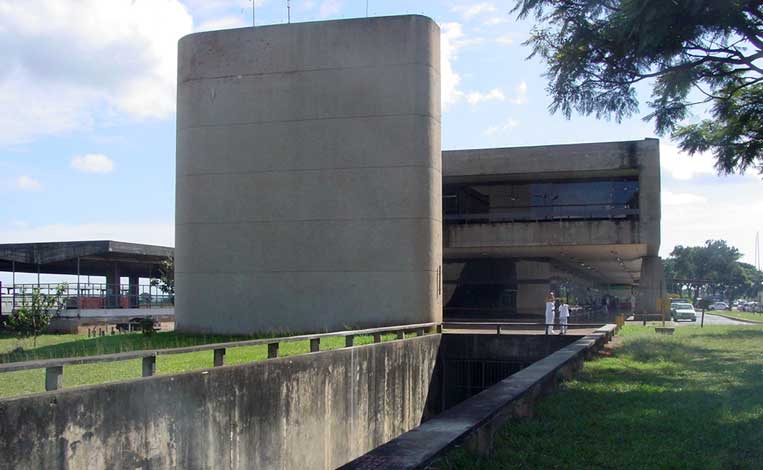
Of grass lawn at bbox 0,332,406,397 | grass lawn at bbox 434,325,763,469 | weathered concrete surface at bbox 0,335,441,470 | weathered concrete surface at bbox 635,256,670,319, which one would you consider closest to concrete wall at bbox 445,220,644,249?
weathered concrete surface at bbox 635,256,670,319

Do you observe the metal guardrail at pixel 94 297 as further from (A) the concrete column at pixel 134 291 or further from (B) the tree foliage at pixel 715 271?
(B) the tree foliage at pixel 715 271

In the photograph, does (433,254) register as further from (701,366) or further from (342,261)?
(701,366)

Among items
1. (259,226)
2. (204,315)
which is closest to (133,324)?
(204,315)

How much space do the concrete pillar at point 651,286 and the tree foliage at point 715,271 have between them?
9673 cm

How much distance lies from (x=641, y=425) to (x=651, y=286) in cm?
3759

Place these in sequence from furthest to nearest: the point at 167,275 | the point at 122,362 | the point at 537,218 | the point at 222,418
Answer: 1. the point at 537,218
2. the point at 167,275
3. the point at 122,362
4. the point at 222,418

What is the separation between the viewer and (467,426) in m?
6.48

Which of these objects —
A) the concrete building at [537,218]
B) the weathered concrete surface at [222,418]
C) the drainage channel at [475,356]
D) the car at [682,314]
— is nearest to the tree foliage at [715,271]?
the car at [682,314]

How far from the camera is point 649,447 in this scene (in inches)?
276

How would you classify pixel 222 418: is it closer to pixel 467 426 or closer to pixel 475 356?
pixel 467 426

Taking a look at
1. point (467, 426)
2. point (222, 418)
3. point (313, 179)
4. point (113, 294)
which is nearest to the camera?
point (467, 426)

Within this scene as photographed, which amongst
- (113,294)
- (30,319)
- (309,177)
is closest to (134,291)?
(113,294)

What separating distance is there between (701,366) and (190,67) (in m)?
17.9

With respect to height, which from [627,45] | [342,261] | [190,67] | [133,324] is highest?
[190,67]
